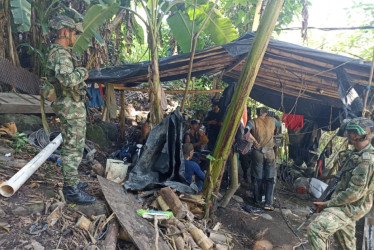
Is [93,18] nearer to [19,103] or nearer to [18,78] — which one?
[18,78]

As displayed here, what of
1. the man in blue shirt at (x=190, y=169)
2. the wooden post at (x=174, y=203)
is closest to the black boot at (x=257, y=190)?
the man in blue shirt at (x=190, y=169)

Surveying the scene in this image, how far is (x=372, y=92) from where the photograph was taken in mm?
3936

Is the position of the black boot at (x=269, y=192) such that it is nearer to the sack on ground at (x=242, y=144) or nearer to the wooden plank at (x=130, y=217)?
the sack on ground at (x=242, y=144)

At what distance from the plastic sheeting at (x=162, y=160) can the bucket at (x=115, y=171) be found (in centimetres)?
20

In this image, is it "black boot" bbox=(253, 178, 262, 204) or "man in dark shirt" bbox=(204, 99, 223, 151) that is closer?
"black boot" bbox=(253, 178, 262, 204)

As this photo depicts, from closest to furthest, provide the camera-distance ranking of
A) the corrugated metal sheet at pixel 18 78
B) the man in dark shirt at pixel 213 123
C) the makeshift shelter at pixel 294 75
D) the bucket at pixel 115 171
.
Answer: the makeshift shelter at pixel 294 75, the bucket at pixel 115 171, the corrugated metal sheet at pixel 18 78, the man in dark shirt at pixel 213 123

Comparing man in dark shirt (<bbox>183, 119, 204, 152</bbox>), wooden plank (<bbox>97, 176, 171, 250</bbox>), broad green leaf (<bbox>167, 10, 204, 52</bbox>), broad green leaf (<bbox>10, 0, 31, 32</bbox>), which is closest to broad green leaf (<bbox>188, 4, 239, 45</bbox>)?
broad green leaf (<bbox>167, 10, 204, 52</bbox>)

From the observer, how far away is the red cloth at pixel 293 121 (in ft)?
25.5

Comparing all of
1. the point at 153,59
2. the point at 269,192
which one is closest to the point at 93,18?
the point at 153,59

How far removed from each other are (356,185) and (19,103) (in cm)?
592

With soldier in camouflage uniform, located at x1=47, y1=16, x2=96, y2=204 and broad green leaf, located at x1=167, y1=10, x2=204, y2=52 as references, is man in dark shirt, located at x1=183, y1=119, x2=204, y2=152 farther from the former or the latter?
soldier in camouflage uniform, located at x1=47, y1=16, x2=96, y2=204

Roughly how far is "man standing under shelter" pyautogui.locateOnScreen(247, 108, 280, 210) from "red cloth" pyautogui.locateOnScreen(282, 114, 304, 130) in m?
2.66

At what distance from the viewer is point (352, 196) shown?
287 centimetres

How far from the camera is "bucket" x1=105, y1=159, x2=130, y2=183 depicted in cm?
430
